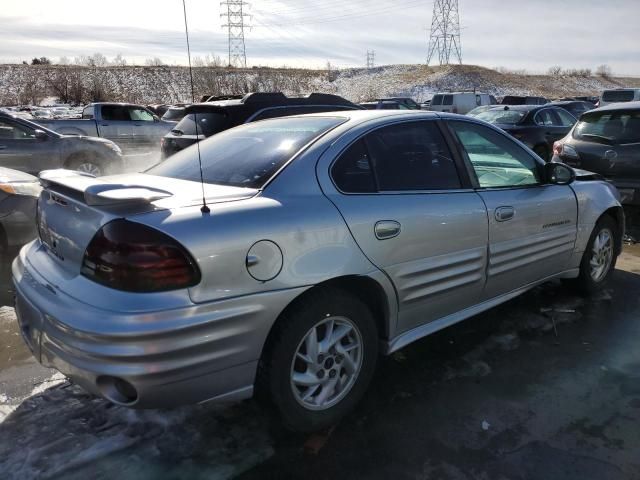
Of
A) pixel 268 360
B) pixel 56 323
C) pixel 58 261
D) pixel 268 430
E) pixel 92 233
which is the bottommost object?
pixel 268 430

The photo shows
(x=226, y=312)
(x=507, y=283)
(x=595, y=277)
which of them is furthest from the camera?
(x=595, y=277)

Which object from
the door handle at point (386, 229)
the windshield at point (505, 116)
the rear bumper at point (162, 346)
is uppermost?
the windshield at point (505, 116)

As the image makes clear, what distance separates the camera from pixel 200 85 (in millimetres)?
51344

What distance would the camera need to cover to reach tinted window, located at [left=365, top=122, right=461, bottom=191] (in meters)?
3.01

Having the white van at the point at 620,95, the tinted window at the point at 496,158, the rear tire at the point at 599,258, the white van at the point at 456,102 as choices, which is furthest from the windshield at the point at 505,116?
the white van at the point at 456,102

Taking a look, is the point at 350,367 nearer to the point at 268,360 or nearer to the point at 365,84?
the point at 268,360

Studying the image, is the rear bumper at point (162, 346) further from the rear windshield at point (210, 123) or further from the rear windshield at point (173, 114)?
the rear windshield at point (173, 114)

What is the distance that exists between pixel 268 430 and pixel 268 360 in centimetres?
55

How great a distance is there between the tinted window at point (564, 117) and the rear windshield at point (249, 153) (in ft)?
34.2

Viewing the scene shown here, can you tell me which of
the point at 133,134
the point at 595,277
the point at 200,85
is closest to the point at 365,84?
the point at 200,85

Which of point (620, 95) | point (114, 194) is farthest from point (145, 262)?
point (620, 95)

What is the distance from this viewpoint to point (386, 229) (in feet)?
9.14

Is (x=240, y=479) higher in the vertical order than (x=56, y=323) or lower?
lower

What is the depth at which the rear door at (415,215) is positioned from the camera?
277 centimetres
